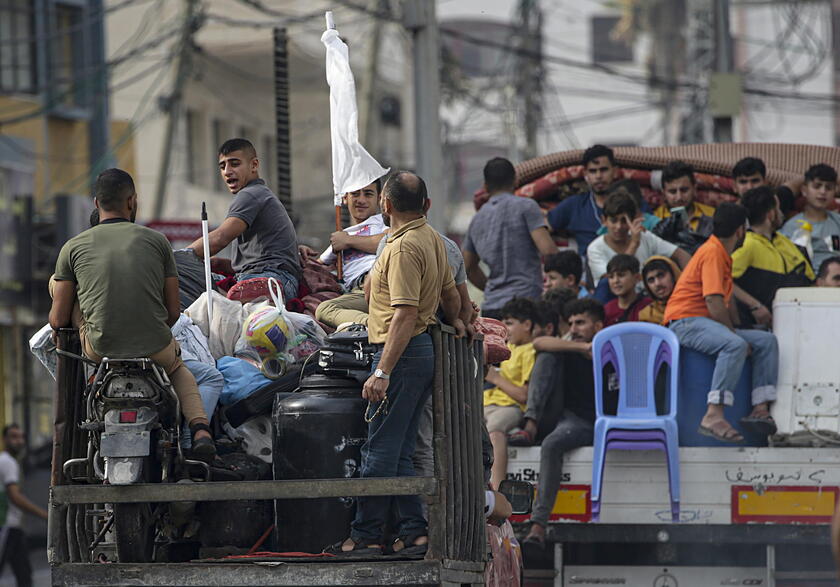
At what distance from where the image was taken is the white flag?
8.02 meters

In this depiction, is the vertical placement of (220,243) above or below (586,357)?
above

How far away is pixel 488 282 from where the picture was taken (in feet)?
35.2

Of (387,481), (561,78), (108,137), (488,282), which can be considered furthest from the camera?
(561,78)

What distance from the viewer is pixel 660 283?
9656 mm

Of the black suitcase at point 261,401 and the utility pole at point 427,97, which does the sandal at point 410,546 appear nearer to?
the black suitcase at point 261,401

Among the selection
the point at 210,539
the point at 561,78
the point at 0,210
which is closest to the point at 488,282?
the point at 210,539

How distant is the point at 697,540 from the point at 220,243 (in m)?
3.04

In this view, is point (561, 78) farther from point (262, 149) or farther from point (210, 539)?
point (210, 539)

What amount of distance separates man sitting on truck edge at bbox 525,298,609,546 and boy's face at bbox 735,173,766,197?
5.10ft

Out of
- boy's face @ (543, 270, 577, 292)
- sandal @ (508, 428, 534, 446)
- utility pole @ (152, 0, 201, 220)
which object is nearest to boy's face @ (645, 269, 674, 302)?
boy's face @ (543, 270, 577, 292)

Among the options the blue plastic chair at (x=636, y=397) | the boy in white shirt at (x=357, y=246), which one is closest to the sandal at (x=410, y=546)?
the boy in white shirt at (x=357, y=246)

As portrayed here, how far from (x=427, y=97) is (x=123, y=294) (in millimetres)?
9571

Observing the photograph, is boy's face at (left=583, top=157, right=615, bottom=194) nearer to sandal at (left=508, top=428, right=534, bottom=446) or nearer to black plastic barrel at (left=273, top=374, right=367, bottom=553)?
sandal at (left=508, top=428, right=534, bottom=446)

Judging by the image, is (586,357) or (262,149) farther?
(262,149)
